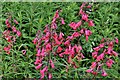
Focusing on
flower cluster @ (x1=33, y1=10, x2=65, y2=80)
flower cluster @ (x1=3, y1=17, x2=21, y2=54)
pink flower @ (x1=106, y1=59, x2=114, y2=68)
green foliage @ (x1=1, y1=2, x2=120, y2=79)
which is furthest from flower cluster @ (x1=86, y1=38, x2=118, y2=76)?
flower cluster @ (x1=3, y1=17, x2=21, y2=54)

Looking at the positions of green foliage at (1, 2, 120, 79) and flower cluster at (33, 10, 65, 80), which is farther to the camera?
green foliage at (1, 2, 120, 79)

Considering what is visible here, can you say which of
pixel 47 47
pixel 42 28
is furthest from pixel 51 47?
pixel 42 28

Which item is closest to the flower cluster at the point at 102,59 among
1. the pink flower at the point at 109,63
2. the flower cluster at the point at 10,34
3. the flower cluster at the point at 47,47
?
the pink flower at the point at 109,63

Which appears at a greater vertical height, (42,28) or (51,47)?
(42,28)

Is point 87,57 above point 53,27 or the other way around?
the other way around

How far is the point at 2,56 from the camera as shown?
3594 mm

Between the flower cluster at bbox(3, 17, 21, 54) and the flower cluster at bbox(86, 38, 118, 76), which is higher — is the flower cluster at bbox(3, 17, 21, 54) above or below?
above

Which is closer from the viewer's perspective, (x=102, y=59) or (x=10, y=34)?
(x=102, y=59)

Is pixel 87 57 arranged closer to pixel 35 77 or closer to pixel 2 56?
pixel 35 77

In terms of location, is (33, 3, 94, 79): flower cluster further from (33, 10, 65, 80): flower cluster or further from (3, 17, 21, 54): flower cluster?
(3, 17, 21, 54): flower cluster

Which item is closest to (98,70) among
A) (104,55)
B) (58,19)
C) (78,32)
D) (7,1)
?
(104,55)

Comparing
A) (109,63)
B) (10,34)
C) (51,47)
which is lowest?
(109,63)

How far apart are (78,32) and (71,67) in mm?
395

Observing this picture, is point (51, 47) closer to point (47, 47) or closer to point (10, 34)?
point (47, 47)
